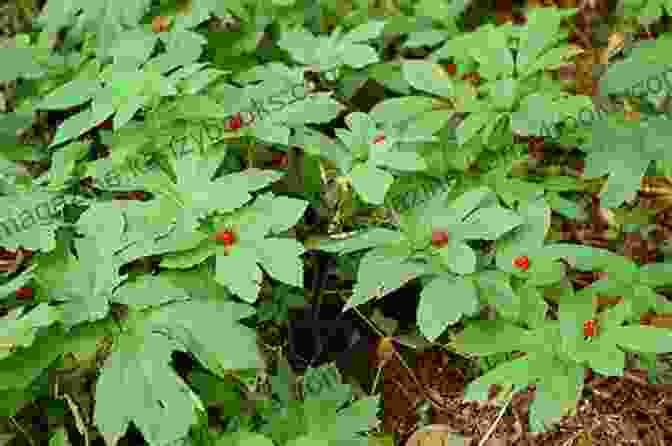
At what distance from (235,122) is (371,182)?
0.48 m

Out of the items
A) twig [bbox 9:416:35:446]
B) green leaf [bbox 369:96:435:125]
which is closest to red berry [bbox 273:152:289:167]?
green leaf [bbox 369:96:435:125]

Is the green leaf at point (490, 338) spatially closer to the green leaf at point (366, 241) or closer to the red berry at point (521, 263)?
the red berry at point (521, 263)

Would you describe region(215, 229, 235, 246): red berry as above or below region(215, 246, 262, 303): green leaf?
above

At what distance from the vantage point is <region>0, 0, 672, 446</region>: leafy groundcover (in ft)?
7.16

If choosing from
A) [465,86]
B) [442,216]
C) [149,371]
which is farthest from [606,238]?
[149,371]

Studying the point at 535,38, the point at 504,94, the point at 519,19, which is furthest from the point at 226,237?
the point at 519,19

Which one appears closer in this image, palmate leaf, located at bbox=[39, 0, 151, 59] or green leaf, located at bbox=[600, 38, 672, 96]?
green leaf, located at bbox=[600, 38, 672, 96]

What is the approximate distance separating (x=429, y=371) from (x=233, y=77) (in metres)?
1.22

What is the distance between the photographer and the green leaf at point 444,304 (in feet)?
7.22

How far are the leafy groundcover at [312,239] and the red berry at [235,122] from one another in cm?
2

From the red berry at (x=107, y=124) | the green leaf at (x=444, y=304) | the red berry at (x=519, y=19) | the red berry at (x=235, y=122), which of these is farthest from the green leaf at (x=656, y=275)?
the red berry at (x=107, y=124)

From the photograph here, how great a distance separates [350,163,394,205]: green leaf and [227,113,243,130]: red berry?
381mm

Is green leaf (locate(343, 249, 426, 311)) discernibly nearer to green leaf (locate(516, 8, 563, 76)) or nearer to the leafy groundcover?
the leafy groundcover

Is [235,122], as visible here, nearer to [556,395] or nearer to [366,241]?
[366,241]
